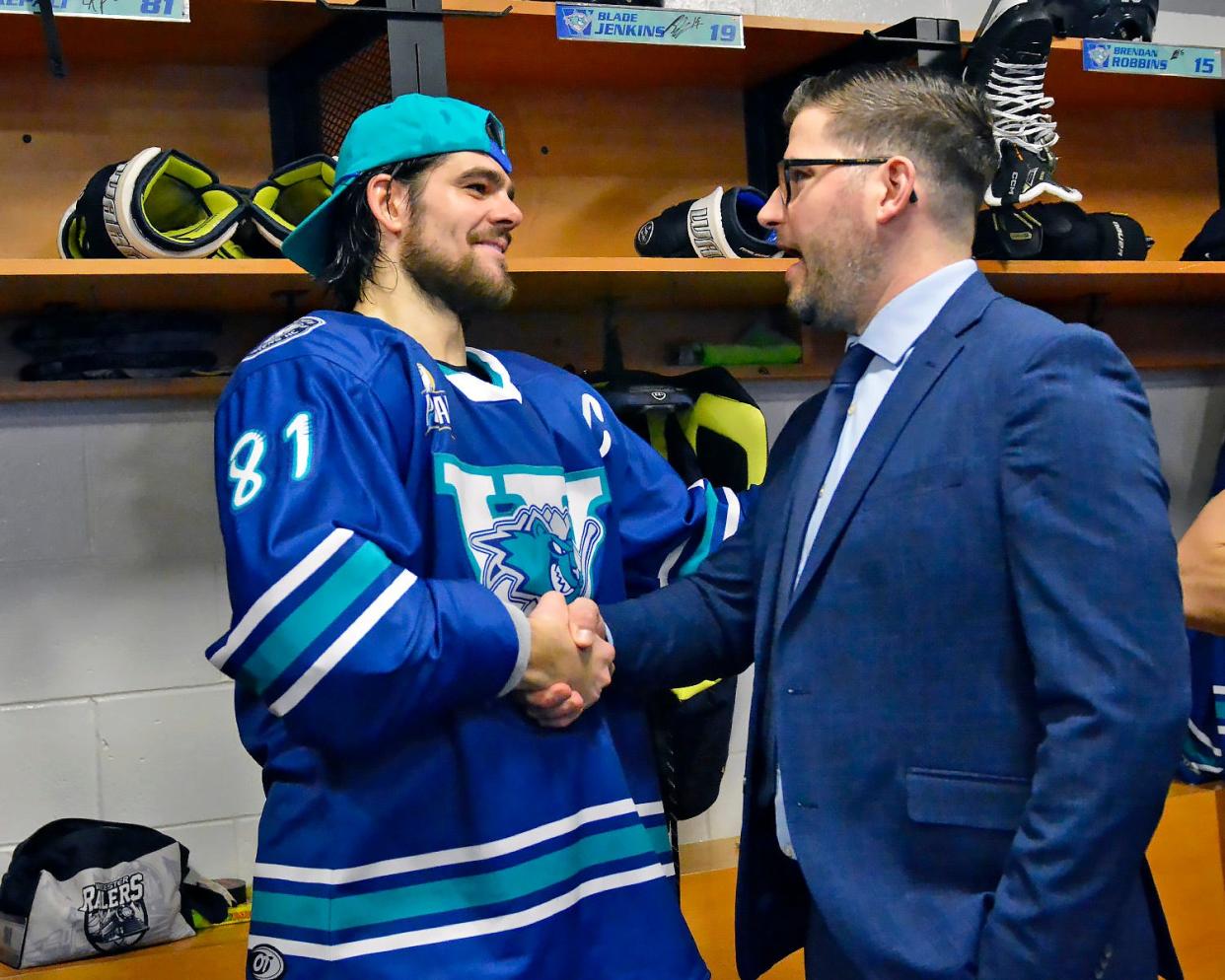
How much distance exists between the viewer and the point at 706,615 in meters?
1.57

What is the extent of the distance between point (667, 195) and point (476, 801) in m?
1.49

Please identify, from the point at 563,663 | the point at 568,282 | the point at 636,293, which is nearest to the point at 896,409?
the point at 563,663

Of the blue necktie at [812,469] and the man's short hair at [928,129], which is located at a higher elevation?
the man's short hair at [928,129]

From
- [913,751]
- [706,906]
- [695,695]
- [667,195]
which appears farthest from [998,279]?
[913,751]

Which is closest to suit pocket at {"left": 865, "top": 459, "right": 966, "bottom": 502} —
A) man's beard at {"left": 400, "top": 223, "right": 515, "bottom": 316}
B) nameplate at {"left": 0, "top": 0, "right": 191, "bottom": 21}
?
man's beard at {"left": 400, "top": 223, "right": 515, "bottom": 316}

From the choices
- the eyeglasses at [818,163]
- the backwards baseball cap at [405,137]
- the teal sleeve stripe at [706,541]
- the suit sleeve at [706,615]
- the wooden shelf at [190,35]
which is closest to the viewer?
the eyeglasses at [818,163]

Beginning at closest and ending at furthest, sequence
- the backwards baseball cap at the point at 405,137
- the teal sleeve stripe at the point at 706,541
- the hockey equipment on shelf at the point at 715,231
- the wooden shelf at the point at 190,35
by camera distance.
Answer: the backwards baseball cap at the point at 405,137 → the teal sleeve stripe at the point at 706,541 → the wooden shelf at the point at 190,35 → the hockey equipment on shelf at the point at 715,231

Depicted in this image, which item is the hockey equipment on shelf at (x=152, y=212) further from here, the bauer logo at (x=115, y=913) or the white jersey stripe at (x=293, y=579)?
the bauer logo at (x=115, y=913)

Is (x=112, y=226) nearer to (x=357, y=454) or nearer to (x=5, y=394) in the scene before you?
(x=5, y=394)

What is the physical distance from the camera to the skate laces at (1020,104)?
228cm

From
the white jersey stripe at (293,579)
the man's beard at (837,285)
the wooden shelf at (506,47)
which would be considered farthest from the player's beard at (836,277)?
the wooden shelf at (506,47)

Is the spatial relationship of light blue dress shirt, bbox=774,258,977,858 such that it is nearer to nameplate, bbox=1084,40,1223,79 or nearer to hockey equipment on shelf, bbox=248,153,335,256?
hockey equipment on shelf, bbox=248,153,335,256

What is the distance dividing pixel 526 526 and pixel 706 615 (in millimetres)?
257

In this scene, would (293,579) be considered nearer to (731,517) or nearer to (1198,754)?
(731,517)
